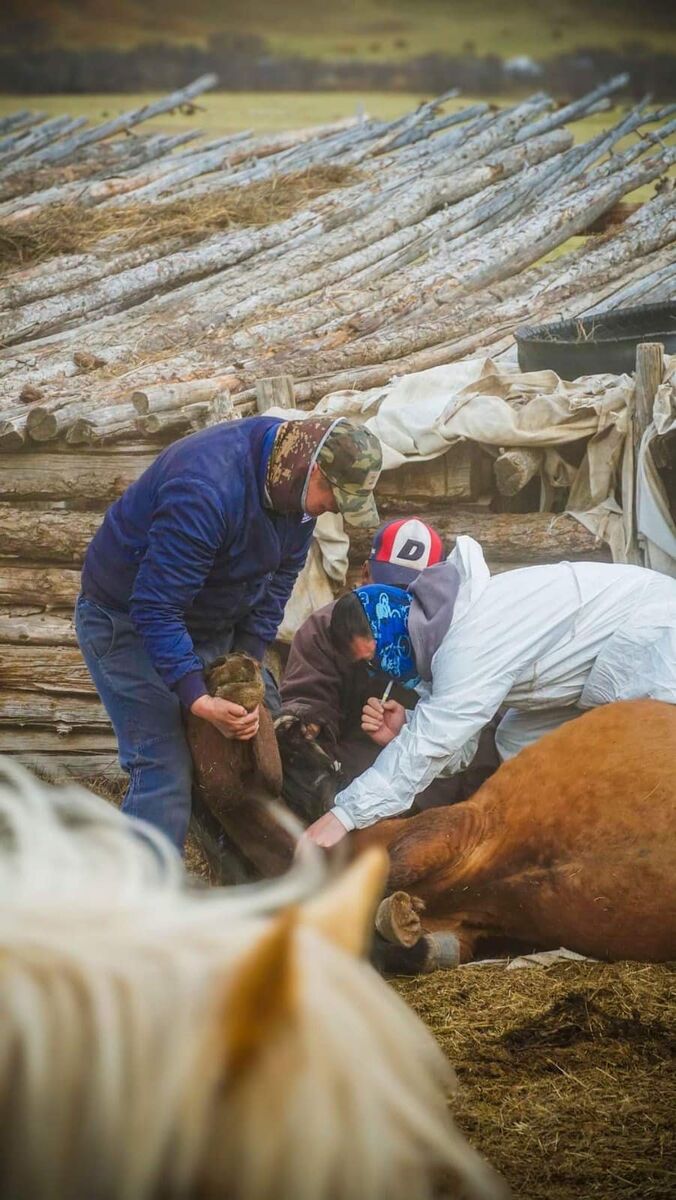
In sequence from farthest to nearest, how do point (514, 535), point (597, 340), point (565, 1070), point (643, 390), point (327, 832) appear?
point (597, 340) → point (514, 535) → point (643, 390) → point (327, 832) → point (565, 1070)

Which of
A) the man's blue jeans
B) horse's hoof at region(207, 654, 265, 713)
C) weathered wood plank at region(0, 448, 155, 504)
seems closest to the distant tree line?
weathered wood plank at region(0, 448, 155, 504)

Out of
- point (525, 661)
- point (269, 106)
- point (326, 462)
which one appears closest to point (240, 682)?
point (326, 462)

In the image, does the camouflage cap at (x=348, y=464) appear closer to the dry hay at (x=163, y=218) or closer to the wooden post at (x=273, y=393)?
the wooden post at (x=273, y=393)

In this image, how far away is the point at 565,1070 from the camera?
104 inches

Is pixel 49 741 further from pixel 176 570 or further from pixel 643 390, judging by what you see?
pixel 643 390

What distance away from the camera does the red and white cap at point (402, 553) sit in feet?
12.9

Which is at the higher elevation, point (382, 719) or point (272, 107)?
point (272, 107)

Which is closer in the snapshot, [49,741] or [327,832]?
[327,832]

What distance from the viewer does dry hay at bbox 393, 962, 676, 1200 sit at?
2172 mm

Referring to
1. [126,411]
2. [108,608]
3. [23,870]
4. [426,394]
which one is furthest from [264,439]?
[23,870]

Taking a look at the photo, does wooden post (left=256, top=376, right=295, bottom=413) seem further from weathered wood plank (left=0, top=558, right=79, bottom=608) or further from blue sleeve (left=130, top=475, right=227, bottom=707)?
blue sleeve (left=130, top=475, right=227, bottom=707)

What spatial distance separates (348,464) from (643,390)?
1.49 m

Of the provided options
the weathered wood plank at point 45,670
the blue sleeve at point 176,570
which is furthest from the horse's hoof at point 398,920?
the weathered wood plank at point 45,670

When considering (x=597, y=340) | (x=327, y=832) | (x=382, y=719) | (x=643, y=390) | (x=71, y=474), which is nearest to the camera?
(x=327, y=832)
